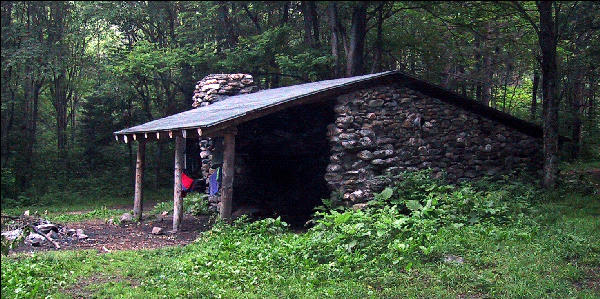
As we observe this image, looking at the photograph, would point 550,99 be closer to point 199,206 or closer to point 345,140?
point 345,140

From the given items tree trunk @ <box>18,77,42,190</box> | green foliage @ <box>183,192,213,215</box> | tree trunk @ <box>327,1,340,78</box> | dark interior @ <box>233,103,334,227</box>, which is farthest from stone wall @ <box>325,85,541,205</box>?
tree trunk @ <box>18,77,42,190</box>

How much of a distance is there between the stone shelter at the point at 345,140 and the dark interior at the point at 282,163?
3cm

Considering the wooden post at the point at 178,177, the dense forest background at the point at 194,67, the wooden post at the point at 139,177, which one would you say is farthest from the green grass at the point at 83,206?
the wooden post at the point at 178,177

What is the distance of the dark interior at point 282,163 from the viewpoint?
12.9m

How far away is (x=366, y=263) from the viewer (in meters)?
6.53

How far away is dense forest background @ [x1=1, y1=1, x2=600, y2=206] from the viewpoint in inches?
623

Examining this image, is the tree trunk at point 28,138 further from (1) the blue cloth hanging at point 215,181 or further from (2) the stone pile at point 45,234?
(1) the blue cloth hanging at point 215,181

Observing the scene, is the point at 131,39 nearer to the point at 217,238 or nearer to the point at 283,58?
the point at 283,58

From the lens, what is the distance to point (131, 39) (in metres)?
22.0

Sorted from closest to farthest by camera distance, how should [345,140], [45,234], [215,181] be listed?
[45,234] → [345,140] → [215,181]

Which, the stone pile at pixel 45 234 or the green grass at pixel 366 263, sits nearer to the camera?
the green grass at pixel 366 263

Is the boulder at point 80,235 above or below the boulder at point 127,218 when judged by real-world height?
above

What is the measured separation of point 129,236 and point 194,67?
10288 millimetres

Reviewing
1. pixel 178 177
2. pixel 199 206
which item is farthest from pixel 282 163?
pixel 178 177
